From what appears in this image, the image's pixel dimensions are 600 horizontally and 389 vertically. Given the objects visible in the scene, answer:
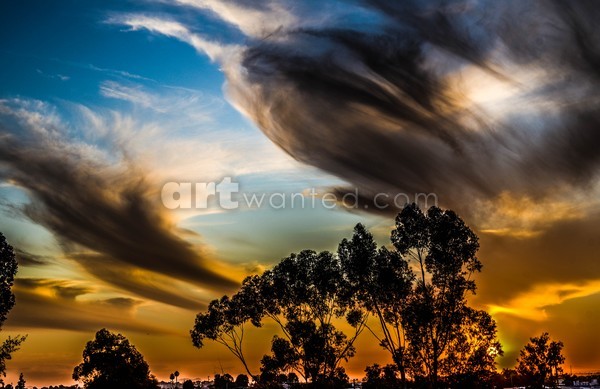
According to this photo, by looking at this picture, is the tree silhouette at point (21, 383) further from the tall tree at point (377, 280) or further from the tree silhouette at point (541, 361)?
the tree silhouette at point (541, 361)

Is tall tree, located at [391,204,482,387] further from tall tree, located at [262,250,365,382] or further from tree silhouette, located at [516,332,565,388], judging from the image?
tree silhouette, located at [516,332,565,388]

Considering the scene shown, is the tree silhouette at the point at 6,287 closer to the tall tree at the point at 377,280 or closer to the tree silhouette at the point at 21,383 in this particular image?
the tree silhouette at the point at 21,383

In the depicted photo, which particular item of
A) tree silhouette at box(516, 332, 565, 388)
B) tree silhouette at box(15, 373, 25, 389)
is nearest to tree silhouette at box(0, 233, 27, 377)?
tree silhouette at box(15, 373, 25, 389)

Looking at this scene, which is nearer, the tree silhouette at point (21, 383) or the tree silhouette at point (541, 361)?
the tree silhouette at point (21, 383)

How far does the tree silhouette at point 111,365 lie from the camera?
121188mm

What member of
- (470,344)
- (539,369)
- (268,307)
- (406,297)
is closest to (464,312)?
(470,344)

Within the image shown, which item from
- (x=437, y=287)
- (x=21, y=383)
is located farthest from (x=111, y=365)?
(x=437, y=287)

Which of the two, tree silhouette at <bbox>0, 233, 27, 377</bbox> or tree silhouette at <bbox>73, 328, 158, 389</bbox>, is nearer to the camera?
tree silhouette at <bbox>0, 233, 27, 377</bbox>

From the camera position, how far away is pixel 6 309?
58750 mm

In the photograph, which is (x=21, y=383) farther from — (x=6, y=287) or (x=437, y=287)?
(x=437, y=287)

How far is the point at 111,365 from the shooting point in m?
123

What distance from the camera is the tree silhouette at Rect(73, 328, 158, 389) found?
121188 mm

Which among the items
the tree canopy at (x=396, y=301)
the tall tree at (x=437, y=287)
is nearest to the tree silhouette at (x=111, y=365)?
the tree canopy at (x=396, y=301)

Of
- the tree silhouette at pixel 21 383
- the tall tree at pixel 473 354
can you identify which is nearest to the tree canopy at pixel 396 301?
the tall tree at pixel 473 354
